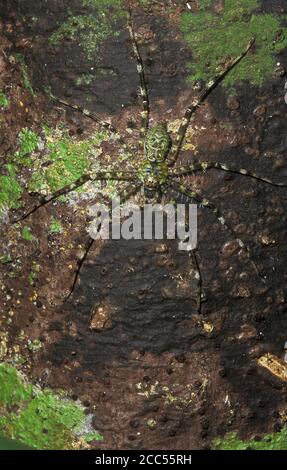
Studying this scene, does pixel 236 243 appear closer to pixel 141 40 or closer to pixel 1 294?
pixel 141 40

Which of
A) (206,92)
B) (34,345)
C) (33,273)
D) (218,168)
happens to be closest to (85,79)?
(206,92)

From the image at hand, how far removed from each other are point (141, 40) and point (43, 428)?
52.8 inches

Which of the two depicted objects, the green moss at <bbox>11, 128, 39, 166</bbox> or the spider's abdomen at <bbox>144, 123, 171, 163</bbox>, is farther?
the green moss at <bbox>11, 128, 39, 166</bbox>

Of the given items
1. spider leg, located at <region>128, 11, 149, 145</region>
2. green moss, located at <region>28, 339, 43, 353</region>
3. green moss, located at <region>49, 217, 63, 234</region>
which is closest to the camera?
spider leg, located at <region>128, 11, 149, 145</region>

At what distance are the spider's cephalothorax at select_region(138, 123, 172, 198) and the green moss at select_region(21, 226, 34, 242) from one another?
0.43 meters

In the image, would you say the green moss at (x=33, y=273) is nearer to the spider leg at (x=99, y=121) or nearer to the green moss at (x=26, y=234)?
the green moss at (x=26, y=234)

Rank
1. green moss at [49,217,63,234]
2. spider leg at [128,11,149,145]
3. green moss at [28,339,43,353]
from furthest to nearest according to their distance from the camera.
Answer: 1. green moss at [28,339,43,353]
2. green moss at [49,217,63,234]
3. spider leg at [128,11,149,145]

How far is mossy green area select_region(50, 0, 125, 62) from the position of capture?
6.48 ft

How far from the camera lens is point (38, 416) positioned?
7.29 ft

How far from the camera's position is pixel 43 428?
7.26 ft

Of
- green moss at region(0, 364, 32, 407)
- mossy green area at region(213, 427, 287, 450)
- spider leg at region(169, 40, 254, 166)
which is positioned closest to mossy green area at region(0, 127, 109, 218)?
spider leg at region(169, 40, 254, 166)

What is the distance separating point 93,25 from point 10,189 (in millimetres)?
615

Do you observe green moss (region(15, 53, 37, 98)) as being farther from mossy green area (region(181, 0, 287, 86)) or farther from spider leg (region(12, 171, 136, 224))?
mossy green area (region(181, 0, 287, 86))

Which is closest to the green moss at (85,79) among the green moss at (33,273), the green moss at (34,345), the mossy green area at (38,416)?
the green moss at (33,273)
